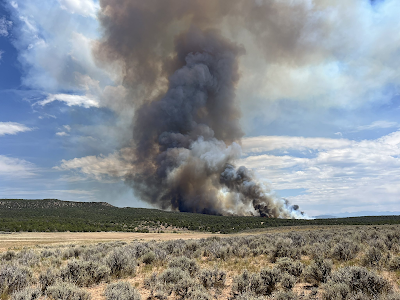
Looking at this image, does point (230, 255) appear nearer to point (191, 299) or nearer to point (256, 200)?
point (191, 299)

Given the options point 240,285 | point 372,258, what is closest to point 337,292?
point 240,285

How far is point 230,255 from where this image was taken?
1594cm

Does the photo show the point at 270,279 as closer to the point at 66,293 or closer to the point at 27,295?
the point at 66,293

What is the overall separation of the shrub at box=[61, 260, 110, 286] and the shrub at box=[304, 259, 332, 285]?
8724 millimetres

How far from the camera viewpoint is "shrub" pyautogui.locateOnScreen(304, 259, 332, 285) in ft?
31.2

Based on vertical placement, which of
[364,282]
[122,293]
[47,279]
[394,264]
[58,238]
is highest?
[364,282]

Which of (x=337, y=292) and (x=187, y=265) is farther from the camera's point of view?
(x=187, y=265)

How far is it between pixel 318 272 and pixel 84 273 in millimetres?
9723

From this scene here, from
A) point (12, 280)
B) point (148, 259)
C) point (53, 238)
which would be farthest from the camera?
point (53, 238)

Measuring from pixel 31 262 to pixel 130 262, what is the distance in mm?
6751

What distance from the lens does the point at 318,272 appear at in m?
9.56

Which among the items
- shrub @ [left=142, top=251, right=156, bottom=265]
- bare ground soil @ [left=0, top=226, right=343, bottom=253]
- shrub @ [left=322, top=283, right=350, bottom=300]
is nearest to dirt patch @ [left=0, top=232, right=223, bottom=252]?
bare ground soil @ [left=0, top=226, right=343, bottom=253]

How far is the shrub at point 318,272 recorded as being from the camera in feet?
31.2

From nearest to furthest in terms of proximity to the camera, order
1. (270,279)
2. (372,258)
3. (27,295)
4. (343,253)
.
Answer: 1. (27,295)
2. (270,279)
3. (372,258)
4. (343,253)
